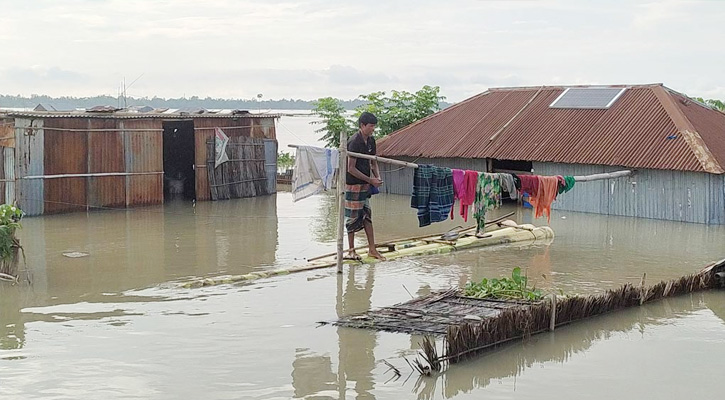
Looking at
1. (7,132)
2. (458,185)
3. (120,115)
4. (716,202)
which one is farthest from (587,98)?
(7,132)

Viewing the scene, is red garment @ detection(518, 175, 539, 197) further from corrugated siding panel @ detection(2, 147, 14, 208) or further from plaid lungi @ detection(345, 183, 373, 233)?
corrugated siding panel @ detection(2, 147, 14, 208)

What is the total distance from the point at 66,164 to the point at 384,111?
37.2 ft

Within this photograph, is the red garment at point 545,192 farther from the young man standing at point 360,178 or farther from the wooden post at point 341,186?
the wooden post at point 341,186

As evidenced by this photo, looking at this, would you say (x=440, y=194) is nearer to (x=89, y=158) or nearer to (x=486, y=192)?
(x=486, y=192)

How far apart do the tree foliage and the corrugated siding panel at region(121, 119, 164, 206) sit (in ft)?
25.8

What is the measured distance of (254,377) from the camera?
675 centimetres

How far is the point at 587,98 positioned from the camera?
68.5 ft

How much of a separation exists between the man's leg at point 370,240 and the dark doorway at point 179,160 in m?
10.5

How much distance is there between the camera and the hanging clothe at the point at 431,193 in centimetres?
1216

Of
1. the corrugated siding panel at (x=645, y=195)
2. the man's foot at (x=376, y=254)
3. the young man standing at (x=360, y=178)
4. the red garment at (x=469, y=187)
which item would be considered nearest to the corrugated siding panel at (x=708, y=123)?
the corrugated siding panel at (x=645, y=195)

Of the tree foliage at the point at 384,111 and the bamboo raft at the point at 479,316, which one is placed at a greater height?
the tree foliage at the point at 384,111

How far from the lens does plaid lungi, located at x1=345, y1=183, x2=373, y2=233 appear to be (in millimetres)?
11281

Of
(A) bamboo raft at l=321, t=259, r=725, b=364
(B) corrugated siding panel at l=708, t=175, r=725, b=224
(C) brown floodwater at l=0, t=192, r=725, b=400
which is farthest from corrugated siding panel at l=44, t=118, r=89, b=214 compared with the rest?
(B) corrugated siding panel at l=708, t=175, r=725, b=224

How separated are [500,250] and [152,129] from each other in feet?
30.0
